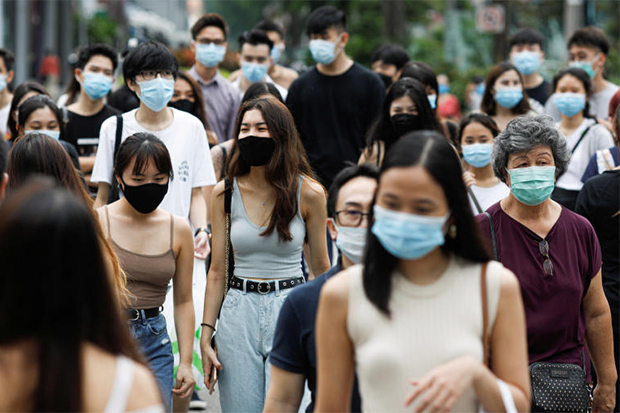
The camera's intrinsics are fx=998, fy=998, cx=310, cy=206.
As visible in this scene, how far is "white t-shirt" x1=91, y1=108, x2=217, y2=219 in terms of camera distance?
6.67m

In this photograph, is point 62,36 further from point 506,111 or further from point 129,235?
point 129,235

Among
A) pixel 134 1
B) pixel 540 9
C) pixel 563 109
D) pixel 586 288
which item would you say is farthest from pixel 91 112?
pixel 134 1

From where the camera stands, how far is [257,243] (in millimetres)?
5223

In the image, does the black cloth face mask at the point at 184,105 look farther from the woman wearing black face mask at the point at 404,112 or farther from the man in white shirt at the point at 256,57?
the woman wearing black face mask at the point at 404,112

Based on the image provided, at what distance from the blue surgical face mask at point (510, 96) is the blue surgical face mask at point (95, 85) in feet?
11.1

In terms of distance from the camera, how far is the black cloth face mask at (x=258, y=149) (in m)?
5.31

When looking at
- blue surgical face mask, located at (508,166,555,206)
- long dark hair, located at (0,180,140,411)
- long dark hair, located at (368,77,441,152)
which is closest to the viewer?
long dark hair, located at (0,180,140,411)

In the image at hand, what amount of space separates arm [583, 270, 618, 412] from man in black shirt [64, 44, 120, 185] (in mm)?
4424

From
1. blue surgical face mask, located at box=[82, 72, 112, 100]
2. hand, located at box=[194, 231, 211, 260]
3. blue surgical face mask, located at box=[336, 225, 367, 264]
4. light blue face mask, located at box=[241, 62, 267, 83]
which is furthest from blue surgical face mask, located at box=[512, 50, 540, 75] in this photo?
blue surgical face mask, located at box=[336, 225, 367, 264]

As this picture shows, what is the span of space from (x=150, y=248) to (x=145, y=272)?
13 cm

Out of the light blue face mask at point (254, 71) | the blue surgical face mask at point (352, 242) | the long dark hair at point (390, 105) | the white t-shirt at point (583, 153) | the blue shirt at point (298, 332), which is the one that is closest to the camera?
the blue shirt at point (298, 332)

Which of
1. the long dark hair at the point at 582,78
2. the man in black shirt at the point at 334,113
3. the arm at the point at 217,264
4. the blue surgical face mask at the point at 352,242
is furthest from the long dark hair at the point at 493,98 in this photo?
the blue surgical face mask at the point at 352,242

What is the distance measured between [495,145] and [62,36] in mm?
36333

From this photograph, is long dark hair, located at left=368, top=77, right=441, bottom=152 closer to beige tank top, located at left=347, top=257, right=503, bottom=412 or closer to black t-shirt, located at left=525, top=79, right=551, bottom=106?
black t-shirt, located at left=525, top=79, right=551, bottom=106
